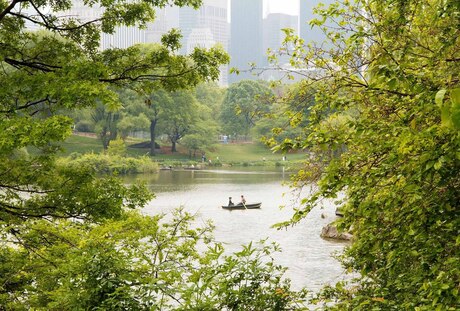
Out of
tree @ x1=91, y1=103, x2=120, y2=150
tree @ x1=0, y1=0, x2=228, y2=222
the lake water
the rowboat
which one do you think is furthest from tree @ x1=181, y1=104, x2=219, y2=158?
tree @ x1=0, y1=0, x2=228, y2=222

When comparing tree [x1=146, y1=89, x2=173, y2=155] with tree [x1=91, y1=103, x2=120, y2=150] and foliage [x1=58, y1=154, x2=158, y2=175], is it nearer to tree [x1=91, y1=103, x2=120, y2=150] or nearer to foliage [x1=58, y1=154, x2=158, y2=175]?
tree [x1=91, y1=103, x2=120, y2=150]

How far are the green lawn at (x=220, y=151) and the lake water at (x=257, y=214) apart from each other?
1287cm

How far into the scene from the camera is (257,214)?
3066cm

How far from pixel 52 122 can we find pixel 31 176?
2.40m

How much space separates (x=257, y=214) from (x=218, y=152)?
1727 inches

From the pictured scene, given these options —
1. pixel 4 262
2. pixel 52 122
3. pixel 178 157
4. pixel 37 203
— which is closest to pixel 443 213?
pixel 52 122

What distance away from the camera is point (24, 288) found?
25.7 ft

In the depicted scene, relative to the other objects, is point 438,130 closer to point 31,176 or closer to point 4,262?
point 31,176

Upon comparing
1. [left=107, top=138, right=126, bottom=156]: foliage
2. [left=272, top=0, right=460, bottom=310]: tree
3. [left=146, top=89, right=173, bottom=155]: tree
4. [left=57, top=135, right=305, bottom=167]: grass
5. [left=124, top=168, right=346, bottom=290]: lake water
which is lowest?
[left=124, top=168, right=346, bottom=290]: lake water

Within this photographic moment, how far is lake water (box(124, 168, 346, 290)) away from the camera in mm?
18625

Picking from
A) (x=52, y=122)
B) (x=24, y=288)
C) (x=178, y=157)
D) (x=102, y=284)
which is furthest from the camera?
(x=178, y=157)

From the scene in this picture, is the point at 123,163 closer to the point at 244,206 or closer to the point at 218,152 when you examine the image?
the point at 244,206

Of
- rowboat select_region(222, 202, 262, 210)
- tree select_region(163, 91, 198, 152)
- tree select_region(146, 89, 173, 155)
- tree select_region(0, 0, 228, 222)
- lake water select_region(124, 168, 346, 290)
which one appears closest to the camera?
tree select_region(0, 0, 228, 222)

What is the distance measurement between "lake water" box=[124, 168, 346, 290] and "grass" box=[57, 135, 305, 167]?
12746mm
